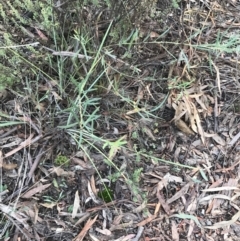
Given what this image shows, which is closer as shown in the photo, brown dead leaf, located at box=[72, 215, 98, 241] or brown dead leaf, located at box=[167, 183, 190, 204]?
brown dead leaf, located at box=[72, 215, 98, 241]

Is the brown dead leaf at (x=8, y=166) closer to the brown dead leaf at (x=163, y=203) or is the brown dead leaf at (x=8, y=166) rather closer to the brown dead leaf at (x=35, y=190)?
the brown dead leaf at (x=35, y=190)

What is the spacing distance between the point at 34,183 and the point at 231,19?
3.86 feet

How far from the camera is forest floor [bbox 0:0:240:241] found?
6.14ft

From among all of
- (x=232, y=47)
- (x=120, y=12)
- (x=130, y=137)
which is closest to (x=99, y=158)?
(x=130, y=137)

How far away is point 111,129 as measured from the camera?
198 centimetres

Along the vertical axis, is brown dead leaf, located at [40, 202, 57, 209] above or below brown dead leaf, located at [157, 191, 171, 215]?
above

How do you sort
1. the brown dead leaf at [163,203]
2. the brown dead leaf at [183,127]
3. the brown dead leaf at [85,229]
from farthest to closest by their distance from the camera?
the brown dead leaf at [183,127]
the brown dead leaf at [163,203]
the brown dead leaf at [85,229]

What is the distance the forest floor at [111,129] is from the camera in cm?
187

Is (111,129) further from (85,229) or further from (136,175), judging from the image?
(85,229)

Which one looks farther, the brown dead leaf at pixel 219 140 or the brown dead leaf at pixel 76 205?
the brown dead leaf at pixel 219 140

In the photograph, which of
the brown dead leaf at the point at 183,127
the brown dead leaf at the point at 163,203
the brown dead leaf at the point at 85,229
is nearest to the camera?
the brown dead leaf at the point at 85,229

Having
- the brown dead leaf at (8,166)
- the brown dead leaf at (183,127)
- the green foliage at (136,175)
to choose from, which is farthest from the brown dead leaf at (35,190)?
the brown dead leaf at (183,127)

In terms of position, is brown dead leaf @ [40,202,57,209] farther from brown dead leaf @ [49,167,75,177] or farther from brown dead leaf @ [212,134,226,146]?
brown dead leaf @ [212,134,226,146]

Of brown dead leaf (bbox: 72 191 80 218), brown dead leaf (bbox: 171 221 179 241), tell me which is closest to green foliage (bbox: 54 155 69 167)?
brown dead leaf (bbox: 72 191 80 218)
